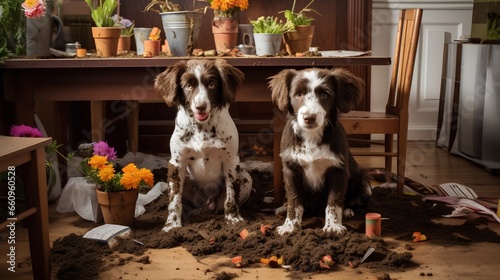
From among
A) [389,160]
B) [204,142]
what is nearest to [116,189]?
Result: [204,142]

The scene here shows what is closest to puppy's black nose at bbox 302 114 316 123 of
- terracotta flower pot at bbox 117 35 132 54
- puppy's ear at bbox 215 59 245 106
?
puppy's ear at bbox 215 59 245 106

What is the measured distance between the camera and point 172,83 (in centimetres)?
282

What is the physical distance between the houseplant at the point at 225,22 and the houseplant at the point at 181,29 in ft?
0.35

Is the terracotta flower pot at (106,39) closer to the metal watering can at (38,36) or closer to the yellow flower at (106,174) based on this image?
the metal watering can at (38,36)

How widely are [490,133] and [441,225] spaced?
1652 millimetres

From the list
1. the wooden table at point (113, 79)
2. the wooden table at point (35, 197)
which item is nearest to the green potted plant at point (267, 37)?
the wooden table at point (113, 79)

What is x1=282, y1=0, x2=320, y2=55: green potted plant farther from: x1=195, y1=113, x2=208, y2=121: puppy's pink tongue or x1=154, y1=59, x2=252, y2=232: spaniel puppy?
x1=195, y1=113, x2=208, y2=121: puppy's pink tongue

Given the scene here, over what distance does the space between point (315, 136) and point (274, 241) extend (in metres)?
0.53

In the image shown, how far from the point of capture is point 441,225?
3.07 meters

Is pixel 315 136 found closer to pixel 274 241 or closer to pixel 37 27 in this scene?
pixel 274 241

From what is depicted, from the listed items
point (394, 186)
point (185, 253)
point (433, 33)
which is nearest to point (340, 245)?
point (185, 253)

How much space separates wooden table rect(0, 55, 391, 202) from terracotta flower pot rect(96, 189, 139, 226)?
1.74 ft

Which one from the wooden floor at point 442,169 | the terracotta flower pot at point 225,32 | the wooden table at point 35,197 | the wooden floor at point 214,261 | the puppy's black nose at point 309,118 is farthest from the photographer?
the wooden floor at point 442,169

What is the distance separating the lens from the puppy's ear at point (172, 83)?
2.83 m
